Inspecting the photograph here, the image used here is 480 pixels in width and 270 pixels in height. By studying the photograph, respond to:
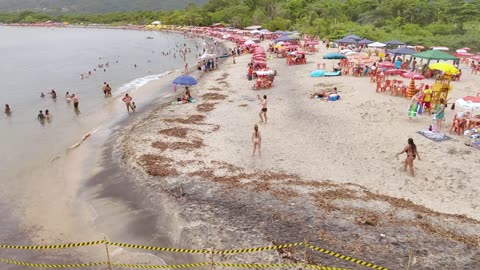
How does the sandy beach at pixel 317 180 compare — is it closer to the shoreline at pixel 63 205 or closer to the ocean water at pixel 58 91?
the shoreline at pixel 63 205

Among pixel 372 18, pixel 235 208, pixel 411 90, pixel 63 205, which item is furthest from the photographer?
pixel 372 18

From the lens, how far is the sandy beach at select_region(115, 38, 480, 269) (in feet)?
28.9

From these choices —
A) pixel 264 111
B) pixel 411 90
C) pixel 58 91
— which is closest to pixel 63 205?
pixel 264 111

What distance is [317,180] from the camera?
12.5 metres

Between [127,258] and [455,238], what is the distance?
7.68 metres

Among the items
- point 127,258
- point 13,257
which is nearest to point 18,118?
point 13,257

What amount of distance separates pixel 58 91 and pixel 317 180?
28.1 metres

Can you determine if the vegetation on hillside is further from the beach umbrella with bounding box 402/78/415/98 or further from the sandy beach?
the sandy beach

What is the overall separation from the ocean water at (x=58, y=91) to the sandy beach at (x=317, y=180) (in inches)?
153

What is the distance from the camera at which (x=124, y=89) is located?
111 feet

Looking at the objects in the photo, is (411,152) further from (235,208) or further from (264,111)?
(264,111)

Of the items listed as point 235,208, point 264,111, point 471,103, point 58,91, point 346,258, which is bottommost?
point 58,91

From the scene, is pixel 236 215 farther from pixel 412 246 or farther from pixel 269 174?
pixel 412 246

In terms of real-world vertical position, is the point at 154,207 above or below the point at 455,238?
below
